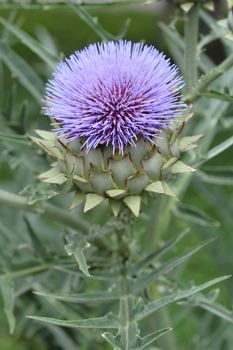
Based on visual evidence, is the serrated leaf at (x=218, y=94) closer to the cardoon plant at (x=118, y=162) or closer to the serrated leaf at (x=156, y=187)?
the cardoon plant at (x=118, y=162)

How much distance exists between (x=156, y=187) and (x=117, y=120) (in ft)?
0.30

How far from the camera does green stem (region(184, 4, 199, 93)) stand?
1056 mm

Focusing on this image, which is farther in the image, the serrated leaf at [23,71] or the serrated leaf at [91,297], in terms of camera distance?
the serrated leaf at [23,71]

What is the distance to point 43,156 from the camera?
119 cm

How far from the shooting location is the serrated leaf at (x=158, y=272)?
99cm

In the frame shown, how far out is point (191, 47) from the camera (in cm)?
106

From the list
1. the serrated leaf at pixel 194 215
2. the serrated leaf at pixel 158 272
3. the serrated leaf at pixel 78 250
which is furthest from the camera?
the serrated leaf at pixel 194 215

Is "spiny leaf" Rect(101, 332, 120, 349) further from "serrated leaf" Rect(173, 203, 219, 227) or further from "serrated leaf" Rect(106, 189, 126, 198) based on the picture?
"serrated leaf" Rect(173, 203, 219, 227)

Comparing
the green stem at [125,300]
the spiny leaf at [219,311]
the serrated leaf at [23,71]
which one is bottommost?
the spiny leaf at [219,311]

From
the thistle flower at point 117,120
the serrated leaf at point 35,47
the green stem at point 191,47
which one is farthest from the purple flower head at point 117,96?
the serrated leaf at point 35,47

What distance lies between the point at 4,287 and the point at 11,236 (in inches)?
7.4

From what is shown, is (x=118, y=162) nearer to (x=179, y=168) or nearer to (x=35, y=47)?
(x=179, y=168)

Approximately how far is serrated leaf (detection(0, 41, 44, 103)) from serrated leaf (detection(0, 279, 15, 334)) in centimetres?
29

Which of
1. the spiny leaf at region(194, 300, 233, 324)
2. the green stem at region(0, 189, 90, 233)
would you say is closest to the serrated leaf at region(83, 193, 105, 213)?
the green stem at region(0, 189, 90, 233)
